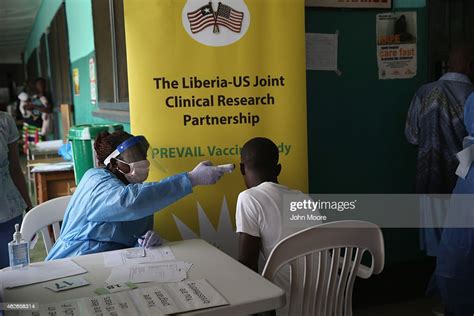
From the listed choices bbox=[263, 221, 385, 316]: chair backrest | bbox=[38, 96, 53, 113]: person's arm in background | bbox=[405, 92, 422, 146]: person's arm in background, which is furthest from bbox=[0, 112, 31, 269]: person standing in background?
bbox=[38, 96, 53, 113]: person's arm in background

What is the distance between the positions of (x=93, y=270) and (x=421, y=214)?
2291mm

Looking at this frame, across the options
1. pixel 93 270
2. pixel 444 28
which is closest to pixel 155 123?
pixel 93 270

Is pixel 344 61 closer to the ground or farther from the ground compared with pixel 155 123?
farther from the ground

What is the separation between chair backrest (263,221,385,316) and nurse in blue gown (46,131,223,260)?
594 mm

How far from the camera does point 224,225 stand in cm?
261

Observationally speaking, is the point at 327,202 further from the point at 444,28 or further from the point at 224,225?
the point at 444,28

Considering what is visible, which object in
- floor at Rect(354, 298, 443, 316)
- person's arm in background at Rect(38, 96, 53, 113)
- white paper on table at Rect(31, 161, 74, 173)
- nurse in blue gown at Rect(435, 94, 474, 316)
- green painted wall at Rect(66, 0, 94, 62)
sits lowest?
floor at Rect(354, 298, 443, 316)

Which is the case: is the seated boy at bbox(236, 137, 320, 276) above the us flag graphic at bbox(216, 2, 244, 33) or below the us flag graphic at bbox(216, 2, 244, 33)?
below

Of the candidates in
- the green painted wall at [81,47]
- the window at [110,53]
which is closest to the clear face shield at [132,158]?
the window at [110,53]

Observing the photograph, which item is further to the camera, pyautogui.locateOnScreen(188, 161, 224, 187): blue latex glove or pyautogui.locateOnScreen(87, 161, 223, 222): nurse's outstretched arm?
pyautogui.locateOnScreen(188, 161, 224, 187): blue latex glove

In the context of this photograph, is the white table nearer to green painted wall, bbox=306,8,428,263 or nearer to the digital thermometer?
the digital thermometer

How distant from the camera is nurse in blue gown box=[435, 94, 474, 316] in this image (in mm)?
2660

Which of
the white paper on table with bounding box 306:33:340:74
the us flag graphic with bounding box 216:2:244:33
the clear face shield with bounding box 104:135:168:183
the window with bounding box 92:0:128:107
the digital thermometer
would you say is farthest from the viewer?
the window with bounding box 92:0:128:107

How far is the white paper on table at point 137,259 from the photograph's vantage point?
1871mm
